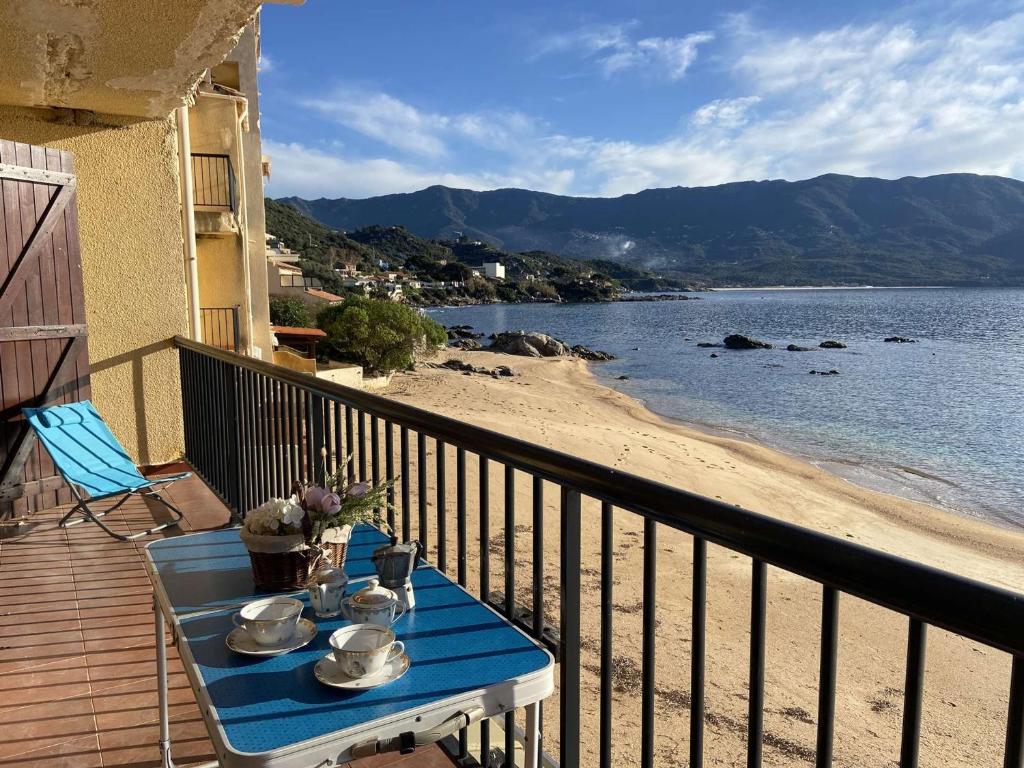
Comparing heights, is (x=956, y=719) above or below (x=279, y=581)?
below

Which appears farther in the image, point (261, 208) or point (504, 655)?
point (261, 208)

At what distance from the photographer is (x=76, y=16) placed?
11.0ft

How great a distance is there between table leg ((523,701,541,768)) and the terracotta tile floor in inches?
31.6

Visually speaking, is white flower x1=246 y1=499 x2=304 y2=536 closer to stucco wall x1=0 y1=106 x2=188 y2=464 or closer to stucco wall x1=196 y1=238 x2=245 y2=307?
stucco wall x1=0 y1=106 x2=188 y2=464

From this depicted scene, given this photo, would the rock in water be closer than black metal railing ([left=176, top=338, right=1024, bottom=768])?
No

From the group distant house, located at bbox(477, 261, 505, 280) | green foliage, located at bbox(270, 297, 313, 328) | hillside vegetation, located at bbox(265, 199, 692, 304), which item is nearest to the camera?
green foliage, located at bbox(270, 297, 313, 328)

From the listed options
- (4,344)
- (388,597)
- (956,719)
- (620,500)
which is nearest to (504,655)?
(388,597)

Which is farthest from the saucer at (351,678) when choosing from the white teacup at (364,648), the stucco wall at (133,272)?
the stucco wall at (133,272)

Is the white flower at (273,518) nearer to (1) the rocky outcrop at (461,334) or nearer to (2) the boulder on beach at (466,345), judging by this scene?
(2) the boulder on beach at (466,345)

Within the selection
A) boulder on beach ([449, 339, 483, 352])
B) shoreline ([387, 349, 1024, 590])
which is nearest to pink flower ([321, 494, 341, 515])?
shoreline ([387, 349, 1024, 590])

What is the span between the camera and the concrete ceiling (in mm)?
3312

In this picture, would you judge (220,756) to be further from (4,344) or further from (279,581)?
(4,344)

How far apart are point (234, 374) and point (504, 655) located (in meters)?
3.49

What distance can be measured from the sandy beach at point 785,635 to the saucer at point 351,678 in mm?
3536
